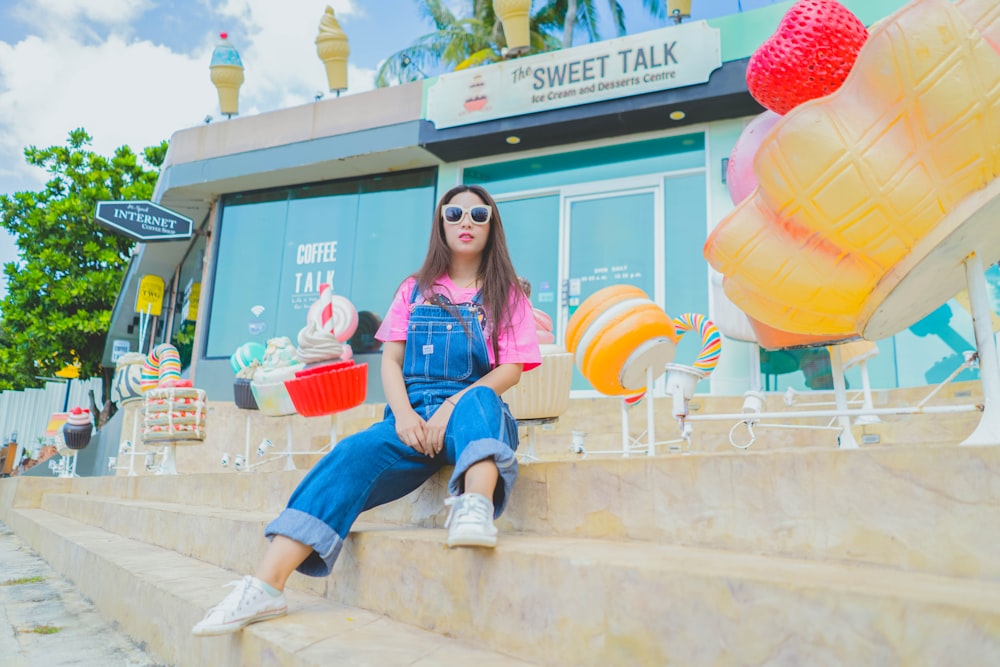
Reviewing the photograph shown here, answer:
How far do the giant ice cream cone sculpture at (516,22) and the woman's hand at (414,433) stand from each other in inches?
277

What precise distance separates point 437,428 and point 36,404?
64.8 feet

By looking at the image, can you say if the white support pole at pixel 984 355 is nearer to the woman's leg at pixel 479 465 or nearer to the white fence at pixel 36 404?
the woman's leg at pixel 479 465

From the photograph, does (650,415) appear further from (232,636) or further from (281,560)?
(232,636)

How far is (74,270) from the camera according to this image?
55.1 ft

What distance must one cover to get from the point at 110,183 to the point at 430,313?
18137 millimetres

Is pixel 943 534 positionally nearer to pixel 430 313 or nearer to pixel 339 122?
pixel 430 313

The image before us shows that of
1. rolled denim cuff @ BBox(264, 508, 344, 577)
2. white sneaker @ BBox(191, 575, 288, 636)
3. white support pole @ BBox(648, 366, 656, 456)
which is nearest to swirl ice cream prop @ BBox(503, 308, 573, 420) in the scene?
white support pole @ BBox(648, 366, 656, 456)

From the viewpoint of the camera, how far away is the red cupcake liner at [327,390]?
13.8 ft

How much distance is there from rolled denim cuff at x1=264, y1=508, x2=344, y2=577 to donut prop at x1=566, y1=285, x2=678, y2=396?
5.42 ft

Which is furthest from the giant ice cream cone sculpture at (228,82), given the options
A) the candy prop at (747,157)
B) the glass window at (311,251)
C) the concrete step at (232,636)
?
the candy prop at (747,157)

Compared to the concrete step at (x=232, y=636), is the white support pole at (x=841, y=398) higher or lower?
higher

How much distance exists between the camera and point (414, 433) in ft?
6.34

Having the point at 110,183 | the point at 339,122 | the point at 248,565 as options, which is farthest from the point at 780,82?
the point at 110,183

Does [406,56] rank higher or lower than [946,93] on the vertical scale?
higher
